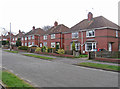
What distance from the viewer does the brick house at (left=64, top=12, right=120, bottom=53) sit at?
2509 cm

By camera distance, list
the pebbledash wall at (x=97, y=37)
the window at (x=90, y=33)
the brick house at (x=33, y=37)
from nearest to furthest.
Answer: the pebbledash wall at (x=97, y=37) < the window at (x=90, y=33) < the brick house at (x=33, y=37)

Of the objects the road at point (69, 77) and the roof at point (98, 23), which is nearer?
the road at point (69, 77)

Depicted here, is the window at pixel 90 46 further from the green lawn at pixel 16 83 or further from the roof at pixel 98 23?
the green lawn at pixel 16 83

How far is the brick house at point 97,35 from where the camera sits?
2509 centimetres

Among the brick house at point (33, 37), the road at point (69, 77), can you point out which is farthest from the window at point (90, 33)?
the brick house at point (33, 37)

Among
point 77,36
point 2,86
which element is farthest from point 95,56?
point 2,86

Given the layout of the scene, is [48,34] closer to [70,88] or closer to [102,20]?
[102,20]

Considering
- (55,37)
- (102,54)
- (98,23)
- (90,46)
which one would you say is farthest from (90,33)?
(55,37)

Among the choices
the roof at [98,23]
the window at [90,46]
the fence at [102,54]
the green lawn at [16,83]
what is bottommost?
the green lawn at [16,83]

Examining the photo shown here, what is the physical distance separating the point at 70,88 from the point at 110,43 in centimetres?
2172

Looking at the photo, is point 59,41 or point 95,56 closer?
point 95,56

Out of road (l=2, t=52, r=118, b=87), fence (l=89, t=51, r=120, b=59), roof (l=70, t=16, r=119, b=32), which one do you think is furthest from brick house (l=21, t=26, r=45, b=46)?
road (l=2, t=52, r=118, b=87)

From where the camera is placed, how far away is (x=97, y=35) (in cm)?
2592

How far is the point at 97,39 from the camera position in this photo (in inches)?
1024
